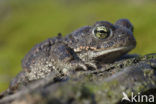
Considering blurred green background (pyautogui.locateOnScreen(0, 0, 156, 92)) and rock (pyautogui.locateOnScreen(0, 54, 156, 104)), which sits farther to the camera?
blurred green background (pyautogui.locateOnScreen(0, 0, 156, 92))

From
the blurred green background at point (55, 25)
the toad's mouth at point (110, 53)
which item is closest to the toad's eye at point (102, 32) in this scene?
the toad's mouth at point (110, 53)

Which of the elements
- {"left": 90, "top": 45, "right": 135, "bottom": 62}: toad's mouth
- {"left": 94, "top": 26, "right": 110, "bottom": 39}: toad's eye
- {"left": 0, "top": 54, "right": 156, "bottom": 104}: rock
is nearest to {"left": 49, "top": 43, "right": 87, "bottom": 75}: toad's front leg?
{"left": 90, "top": 45, "right": 135, "bottom": 62}: toad's mouth

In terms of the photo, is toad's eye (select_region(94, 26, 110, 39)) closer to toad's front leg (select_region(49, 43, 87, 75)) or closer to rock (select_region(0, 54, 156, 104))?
toad's front leg (select_region(49, 43, 87, 75))

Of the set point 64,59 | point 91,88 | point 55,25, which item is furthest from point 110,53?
point 55,25

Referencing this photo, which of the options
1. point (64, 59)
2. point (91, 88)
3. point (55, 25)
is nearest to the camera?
point (91, 88)

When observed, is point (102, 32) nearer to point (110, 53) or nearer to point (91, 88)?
point (110, 53)
